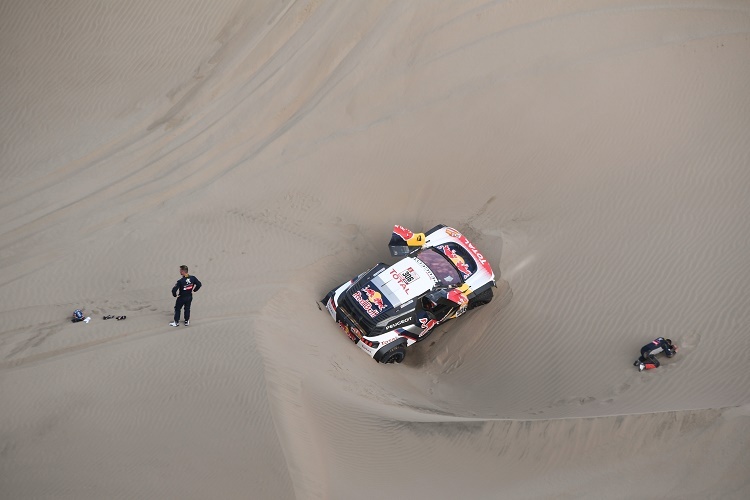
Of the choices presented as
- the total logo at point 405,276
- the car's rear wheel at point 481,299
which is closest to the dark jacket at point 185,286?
the total logo at point 405,276

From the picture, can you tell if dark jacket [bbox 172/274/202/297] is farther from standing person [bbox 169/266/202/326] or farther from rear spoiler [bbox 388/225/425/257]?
→ rear spoiler [bbox 388/225/425/257]

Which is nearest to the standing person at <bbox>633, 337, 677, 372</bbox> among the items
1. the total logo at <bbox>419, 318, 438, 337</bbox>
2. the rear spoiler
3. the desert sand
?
the desert sand

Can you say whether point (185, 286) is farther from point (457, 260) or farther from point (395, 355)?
point (457, 260)

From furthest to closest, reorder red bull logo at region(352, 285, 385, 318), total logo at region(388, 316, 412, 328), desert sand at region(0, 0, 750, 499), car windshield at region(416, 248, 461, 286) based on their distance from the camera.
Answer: car windshield at region(416, 248, 461, 286)
total logo at region(388, 316, 412, 328)
red bull logo at region(352, 285, 385, 318)
desert sand at region(0, 0, 750, 499)

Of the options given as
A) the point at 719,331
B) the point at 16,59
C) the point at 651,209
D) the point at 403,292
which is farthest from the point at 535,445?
the point at 16,59

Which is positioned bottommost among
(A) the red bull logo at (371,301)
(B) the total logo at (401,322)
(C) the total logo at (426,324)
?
(C) the total logo at (426,324)

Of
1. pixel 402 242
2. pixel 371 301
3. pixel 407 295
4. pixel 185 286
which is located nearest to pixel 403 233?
pixel 402 242

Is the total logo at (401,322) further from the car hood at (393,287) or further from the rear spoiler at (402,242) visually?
the rear spoiler at (402,242)
